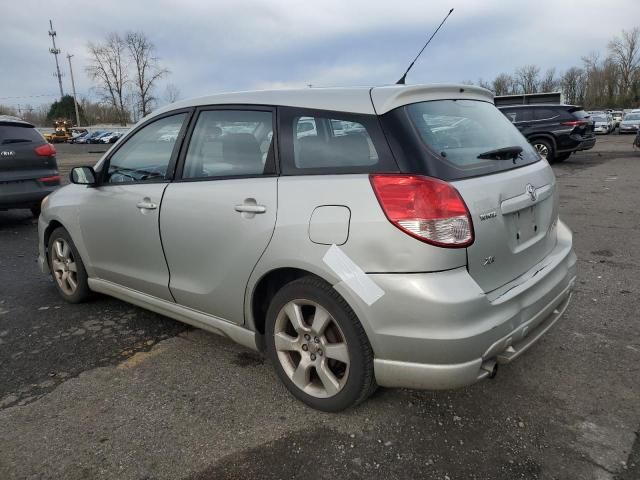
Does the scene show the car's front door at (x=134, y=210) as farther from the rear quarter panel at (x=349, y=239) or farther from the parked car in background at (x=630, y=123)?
the parked car in background at (x=630, y=123)

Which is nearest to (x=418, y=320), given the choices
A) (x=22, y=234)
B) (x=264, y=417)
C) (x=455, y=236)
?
(x=455, y=236)

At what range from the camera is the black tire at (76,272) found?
4051 mm

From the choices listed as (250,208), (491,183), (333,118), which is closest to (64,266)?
(250,208)

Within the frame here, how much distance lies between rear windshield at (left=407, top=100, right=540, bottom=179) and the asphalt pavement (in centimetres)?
125

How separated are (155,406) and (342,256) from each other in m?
1.38

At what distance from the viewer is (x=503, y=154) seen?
2.67 m

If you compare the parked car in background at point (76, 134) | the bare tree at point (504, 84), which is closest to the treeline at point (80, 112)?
the parked car in background at point (76, 134)

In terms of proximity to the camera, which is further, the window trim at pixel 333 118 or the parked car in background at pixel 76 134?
the parked car in background at pixel 76 134

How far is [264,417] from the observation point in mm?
2615

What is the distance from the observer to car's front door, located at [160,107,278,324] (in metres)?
2.64

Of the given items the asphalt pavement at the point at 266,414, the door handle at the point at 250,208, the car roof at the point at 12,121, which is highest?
the car roof at the point at 12,121

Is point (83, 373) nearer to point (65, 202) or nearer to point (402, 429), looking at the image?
point (65, 202)

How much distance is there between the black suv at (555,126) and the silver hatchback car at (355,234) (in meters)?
13.6

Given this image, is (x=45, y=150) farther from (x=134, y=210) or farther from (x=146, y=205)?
(x=146, y=205)
